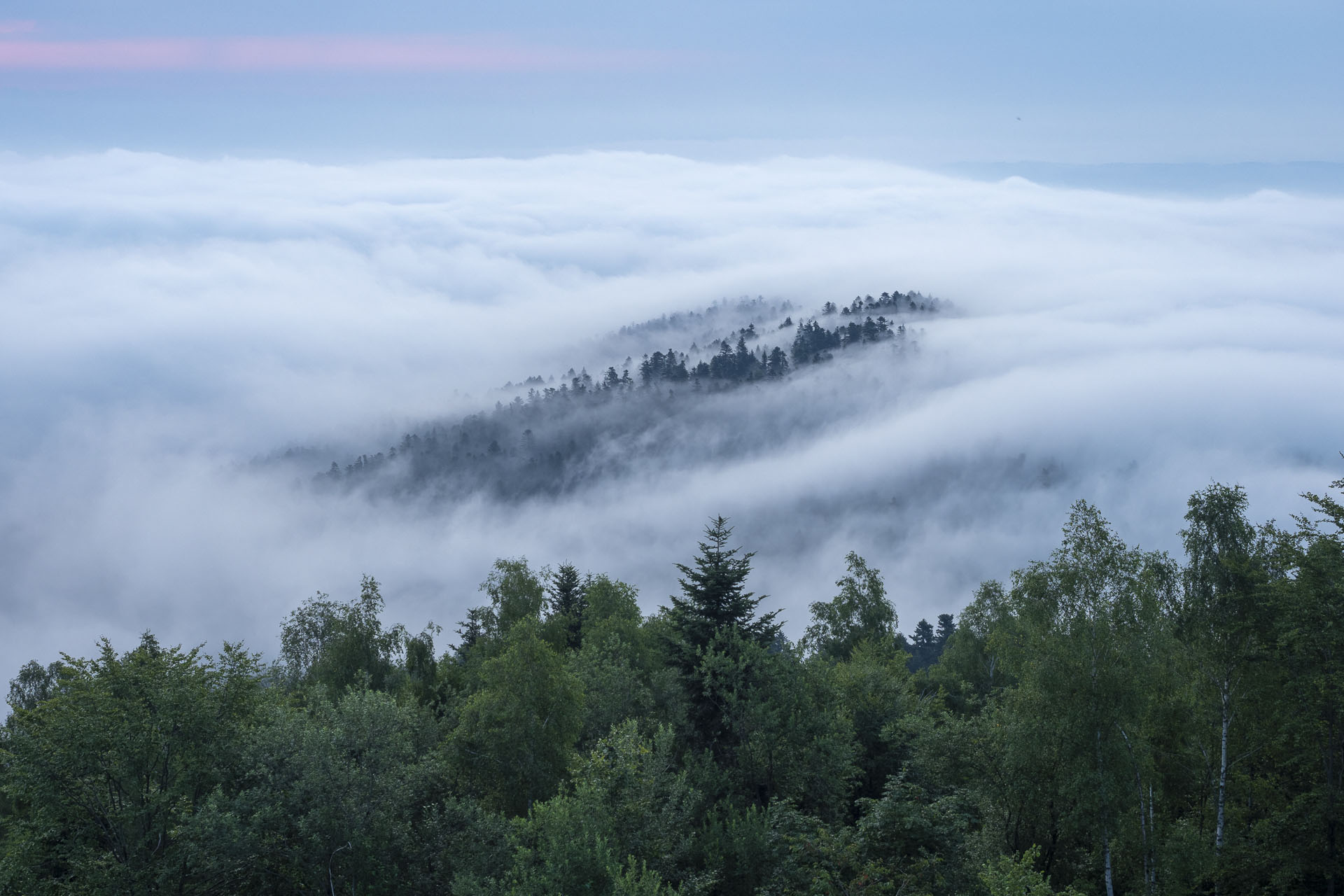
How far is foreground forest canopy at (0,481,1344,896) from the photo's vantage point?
30.0m

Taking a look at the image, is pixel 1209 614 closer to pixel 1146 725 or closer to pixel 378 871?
pixel 1146 725

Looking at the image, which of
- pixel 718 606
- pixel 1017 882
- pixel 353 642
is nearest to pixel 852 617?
pixel 353 642

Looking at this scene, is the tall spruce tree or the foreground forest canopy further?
the tall spruce tree

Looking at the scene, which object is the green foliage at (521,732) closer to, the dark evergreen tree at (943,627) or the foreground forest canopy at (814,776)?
the foreground forest canopy at (814,776)

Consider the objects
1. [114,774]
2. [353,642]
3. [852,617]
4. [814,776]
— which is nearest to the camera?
[114,774]

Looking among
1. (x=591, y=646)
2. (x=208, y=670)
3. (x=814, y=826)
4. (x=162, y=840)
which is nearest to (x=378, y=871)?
(x=162, y=840)

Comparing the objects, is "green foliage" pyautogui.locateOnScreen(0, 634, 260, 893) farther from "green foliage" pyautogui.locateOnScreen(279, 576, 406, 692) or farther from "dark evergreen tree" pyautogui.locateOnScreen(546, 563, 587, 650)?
"dark evergreen tree" pyautogui.locateOnScreen(546, 563, 587, 650)

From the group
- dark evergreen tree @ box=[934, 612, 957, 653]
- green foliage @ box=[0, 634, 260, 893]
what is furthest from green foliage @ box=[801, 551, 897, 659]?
dark evergreen tree @ box=[934, 612, 957, 653]

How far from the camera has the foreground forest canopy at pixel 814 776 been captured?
30.0 m

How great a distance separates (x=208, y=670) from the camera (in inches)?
1395

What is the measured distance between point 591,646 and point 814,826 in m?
26.1

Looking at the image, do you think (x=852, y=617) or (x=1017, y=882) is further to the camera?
(x=852, y=617)

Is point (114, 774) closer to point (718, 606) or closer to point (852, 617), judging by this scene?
point (718, 606)

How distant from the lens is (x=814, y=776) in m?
40.0
